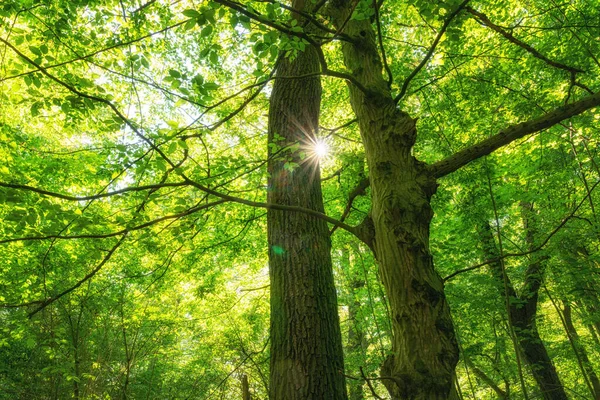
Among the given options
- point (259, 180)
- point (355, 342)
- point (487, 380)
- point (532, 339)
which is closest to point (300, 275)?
point (259, 180)

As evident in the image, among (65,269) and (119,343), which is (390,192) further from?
(119,343)

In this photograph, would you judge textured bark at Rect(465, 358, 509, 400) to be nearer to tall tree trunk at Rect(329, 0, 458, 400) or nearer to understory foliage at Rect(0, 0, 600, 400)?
understory foliage at Rect(0, 0, 600, 400)

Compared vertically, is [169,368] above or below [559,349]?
above

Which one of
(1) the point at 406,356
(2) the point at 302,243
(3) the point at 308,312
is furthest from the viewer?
(2) the point at 302,243

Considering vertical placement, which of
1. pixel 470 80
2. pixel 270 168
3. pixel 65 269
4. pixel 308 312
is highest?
pixel 470 80

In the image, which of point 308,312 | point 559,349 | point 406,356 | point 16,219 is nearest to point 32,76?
point 16,219

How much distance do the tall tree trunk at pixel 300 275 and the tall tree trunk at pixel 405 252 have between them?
2.62 ft

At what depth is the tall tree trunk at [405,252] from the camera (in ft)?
4.96

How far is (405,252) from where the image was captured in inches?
68.1

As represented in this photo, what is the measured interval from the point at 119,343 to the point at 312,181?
8.86 m

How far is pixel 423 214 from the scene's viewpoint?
71.6 inches

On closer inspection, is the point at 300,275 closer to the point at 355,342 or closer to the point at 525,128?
the point at 525,128

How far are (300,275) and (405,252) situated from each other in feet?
3.72

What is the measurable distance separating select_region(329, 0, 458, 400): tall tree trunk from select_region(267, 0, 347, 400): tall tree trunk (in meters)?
0.80
